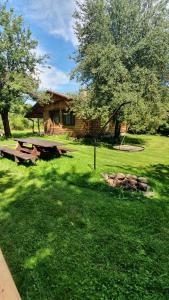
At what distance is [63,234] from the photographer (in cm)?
391

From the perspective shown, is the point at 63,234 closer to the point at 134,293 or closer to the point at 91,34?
the point at 134,293

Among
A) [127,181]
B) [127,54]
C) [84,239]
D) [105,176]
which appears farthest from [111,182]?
[127,54]

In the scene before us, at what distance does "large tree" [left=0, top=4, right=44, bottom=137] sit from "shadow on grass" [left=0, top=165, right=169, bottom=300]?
12414mm

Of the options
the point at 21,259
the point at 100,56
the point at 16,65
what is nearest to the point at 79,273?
the point at 21,259

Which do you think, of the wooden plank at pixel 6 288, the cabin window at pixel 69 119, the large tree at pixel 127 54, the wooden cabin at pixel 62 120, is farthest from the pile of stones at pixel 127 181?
the cabin window at pixel 69 119

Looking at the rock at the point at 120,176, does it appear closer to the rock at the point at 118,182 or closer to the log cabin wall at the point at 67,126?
the rock at the point at 118,182

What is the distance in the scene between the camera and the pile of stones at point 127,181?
20.3 ft

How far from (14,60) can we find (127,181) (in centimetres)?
1487

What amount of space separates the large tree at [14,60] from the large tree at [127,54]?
527cm

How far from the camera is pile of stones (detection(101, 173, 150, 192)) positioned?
6180 mm

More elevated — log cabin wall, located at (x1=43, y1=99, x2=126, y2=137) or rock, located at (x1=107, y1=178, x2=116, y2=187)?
log cabin wall, located at (x1=43, y1=99, x2=126, y2=137)

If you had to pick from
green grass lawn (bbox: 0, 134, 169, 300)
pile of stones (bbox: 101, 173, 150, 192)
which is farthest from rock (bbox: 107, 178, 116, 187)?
green grass lawn (bbox: 0, 134, 169, 300)

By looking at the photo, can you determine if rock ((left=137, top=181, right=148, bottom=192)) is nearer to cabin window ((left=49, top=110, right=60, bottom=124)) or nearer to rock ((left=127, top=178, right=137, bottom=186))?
rock ((left=127, top=178, right=137, bottom=186))

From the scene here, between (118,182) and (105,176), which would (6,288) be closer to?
(118,182)
